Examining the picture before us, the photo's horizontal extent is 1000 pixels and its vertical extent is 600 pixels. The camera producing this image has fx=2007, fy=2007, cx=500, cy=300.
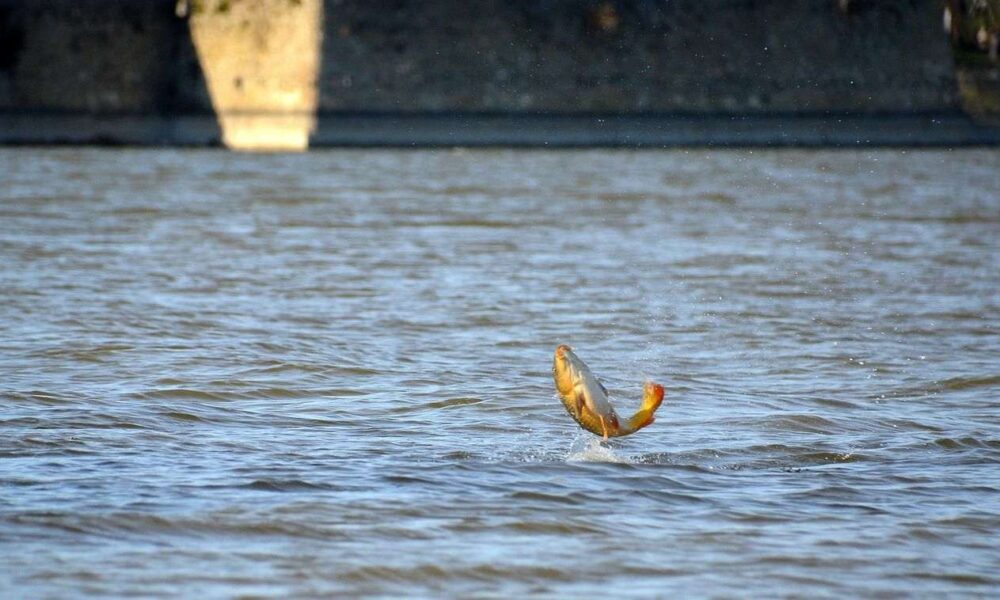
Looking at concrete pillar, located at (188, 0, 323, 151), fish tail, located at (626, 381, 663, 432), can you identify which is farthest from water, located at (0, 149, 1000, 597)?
concrete pillar, located at (188, 0, 323, 151)

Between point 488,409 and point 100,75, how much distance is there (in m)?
29.7

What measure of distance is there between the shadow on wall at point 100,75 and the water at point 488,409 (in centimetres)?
1778

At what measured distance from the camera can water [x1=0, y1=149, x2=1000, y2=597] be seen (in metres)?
5.39

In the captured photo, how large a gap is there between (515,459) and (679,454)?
57 centimetres

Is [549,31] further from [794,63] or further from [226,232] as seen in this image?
[226,232]

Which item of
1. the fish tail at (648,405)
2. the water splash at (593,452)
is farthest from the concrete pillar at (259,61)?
the fish tail at (648,405)

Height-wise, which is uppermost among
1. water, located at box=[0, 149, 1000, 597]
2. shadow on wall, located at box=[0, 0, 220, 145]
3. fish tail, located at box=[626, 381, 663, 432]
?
fish tail, located at box=[626, 381, 663, 432]

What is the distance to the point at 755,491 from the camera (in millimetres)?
6281

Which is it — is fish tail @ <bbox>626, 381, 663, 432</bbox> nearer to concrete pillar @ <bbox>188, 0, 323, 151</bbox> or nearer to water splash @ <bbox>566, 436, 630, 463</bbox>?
water splash @ <bbox>566, 436, 630, 463</bbox>

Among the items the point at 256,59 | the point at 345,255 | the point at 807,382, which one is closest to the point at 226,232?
the point at 345,255

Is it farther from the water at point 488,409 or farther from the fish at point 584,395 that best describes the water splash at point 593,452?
the fish at point 584,395

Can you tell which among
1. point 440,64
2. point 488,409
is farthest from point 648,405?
point 440,64

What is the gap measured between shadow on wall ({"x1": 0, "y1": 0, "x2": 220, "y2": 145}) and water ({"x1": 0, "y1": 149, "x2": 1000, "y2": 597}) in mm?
17777

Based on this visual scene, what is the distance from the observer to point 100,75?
1435 inches
